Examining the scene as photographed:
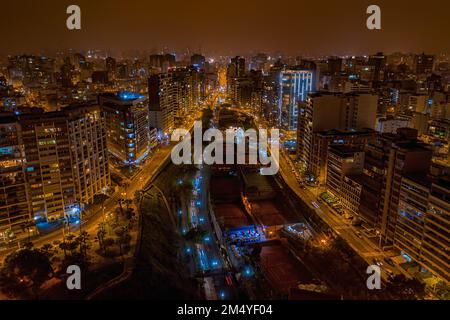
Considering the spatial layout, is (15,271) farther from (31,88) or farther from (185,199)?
(31,88)

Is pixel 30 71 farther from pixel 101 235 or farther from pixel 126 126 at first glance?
pixel 101 235

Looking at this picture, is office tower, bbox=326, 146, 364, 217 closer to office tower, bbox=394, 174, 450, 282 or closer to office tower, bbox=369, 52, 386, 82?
office tower, bbox=394, 174, 450, 282

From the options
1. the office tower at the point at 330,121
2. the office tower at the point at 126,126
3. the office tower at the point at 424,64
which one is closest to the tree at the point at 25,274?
the office tower at the point at 126,126

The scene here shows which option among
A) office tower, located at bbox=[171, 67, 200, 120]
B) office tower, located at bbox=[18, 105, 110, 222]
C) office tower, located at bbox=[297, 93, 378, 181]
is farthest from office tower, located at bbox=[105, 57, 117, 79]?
office tower, located at bbox=[18, 105, 110, 222]

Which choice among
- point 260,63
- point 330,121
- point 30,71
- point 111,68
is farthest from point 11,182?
point 260,63

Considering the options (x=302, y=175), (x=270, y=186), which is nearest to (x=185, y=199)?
(x=270, y=186)

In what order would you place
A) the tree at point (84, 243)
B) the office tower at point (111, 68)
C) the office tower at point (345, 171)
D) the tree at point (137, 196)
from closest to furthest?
1. the tree at point (84, 243)
2. the office tower at point (345, 171)
3. the tree at point (137, 196)
4. the office tower at point (111, 68)

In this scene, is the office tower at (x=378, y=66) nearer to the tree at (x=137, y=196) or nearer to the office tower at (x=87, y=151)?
the tree at (x=137, y=196)
